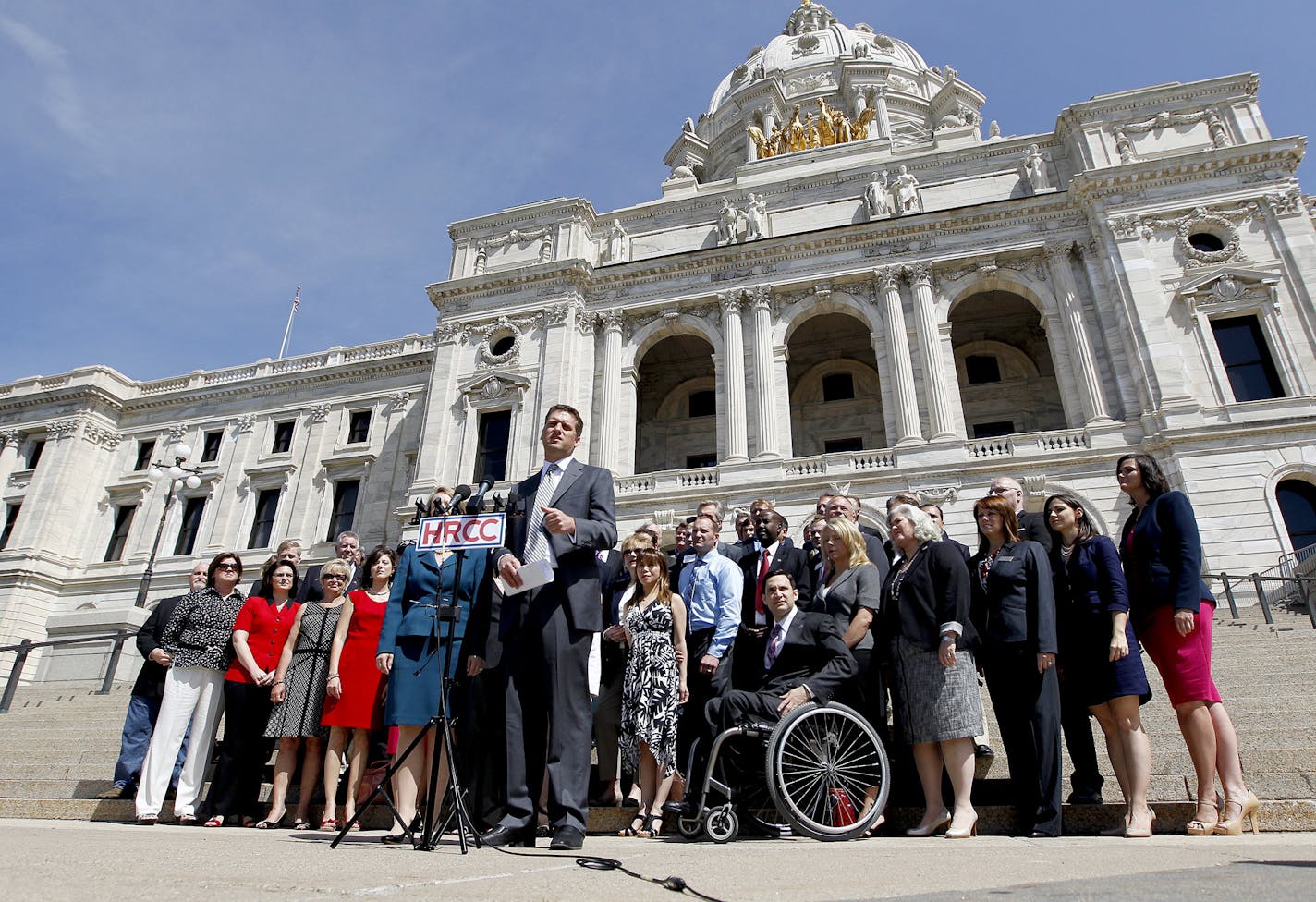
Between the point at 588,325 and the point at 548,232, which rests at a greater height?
the point at 548,232

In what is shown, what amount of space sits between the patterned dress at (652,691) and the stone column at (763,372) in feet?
54.8

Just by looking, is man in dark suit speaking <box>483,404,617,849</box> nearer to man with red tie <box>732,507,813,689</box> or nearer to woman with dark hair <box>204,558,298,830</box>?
man with red tie <box>732,507,813,689</box>

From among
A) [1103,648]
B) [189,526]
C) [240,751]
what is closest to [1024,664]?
[1103,648]

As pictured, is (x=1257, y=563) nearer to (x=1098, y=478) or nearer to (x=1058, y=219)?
(x=1098, y=478)

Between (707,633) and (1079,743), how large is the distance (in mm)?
2750

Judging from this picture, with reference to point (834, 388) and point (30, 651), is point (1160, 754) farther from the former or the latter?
point (834, 388)

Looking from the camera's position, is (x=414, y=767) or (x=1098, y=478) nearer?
(x=414, y=767)

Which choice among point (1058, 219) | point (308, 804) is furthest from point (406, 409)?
point (308, 804)

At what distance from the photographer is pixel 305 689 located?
6.32m

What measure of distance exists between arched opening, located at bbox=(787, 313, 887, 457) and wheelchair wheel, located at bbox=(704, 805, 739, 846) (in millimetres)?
22642

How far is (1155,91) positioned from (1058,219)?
494 cm

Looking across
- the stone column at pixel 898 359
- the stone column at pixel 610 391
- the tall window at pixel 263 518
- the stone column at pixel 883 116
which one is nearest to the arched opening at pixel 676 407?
the stone column at pixel 610 391

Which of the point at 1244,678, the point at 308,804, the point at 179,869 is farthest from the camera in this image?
the point at 1244,678

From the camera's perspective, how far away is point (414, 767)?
A: 16.1 feet
